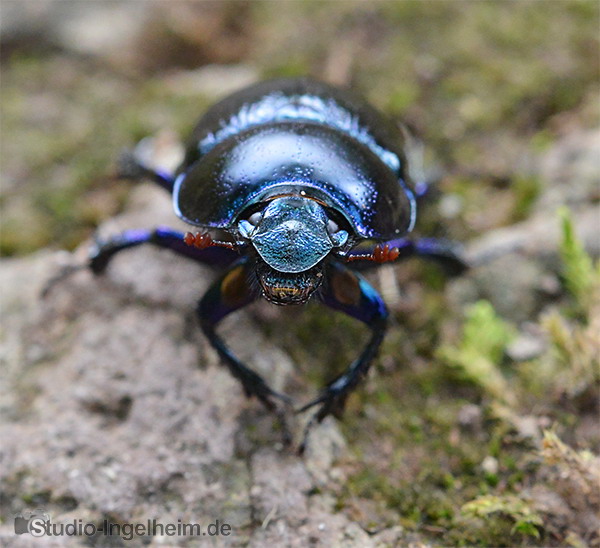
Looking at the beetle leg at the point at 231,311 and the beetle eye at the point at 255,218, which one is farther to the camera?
the beetle leg at the point at 231,311

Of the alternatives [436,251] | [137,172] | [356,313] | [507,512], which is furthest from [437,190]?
[507,512]

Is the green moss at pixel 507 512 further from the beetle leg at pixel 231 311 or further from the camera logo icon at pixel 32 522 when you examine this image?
the camera logo icon at pixel 32 522

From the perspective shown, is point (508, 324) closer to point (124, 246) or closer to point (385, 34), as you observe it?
point (124, 246)

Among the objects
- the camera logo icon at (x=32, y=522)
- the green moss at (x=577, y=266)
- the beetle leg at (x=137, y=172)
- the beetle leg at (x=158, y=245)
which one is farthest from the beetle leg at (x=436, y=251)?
the camera logo icon at (x=32, y=522)

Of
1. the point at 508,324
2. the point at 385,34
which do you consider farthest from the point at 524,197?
the point at 385,34

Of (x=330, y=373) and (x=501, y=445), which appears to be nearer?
(x=501, y=445)

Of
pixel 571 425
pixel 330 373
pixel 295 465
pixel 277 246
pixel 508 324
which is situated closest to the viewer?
pixel 277 246
